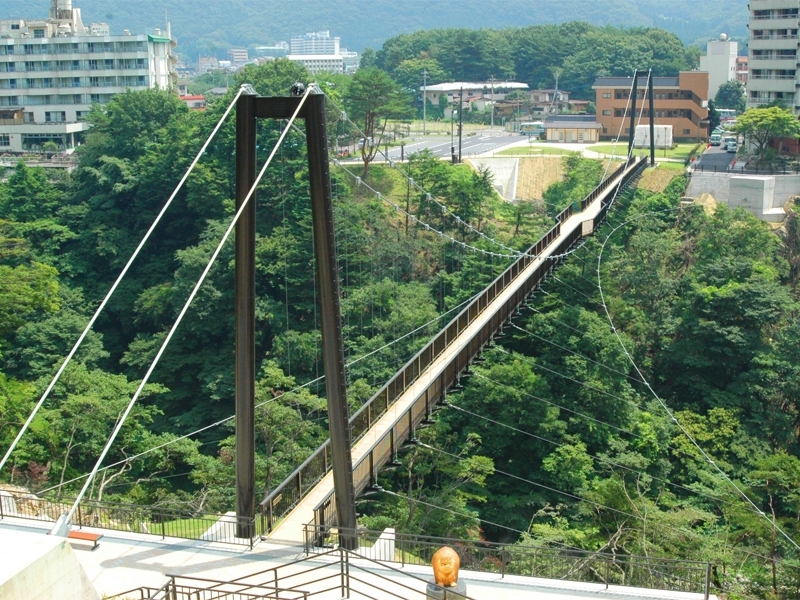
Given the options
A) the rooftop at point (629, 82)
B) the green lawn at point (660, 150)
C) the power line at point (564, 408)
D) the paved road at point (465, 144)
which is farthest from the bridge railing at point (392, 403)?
the rooftop at point (629, 82)

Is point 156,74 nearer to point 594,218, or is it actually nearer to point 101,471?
point 594,218

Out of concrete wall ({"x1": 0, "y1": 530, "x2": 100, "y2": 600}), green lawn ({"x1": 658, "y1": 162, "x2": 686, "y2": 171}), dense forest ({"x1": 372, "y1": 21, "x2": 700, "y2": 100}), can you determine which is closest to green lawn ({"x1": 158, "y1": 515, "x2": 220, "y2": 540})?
concrete wall ({"x1": 0, "y1": 530, "x2": 100, "y2": 600})

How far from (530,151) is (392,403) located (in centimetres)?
3872

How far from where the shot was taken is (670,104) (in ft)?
197

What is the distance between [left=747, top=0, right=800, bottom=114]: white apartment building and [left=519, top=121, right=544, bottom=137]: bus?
52.4ft

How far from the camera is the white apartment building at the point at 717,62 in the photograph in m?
70.8

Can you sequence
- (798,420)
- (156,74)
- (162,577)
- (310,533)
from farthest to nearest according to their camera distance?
1. (156,74)
2. (798,420)
3. (310,533)
4. (162,577)

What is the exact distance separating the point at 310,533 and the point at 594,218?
23.1 meters

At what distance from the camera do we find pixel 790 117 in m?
44.6

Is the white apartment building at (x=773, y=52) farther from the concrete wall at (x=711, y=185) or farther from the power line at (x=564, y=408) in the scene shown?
the power line at (x=564, y=408)

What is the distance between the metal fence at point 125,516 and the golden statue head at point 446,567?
10.8 feet

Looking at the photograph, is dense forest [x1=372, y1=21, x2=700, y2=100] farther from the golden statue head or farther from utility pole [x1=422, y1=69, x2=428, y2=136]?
the golden statue head

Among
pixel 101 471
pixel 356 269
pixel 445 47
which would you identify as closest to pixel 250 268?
pixel 101 471

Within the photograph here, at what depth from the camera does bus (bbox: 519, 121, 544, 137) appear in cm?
6594
